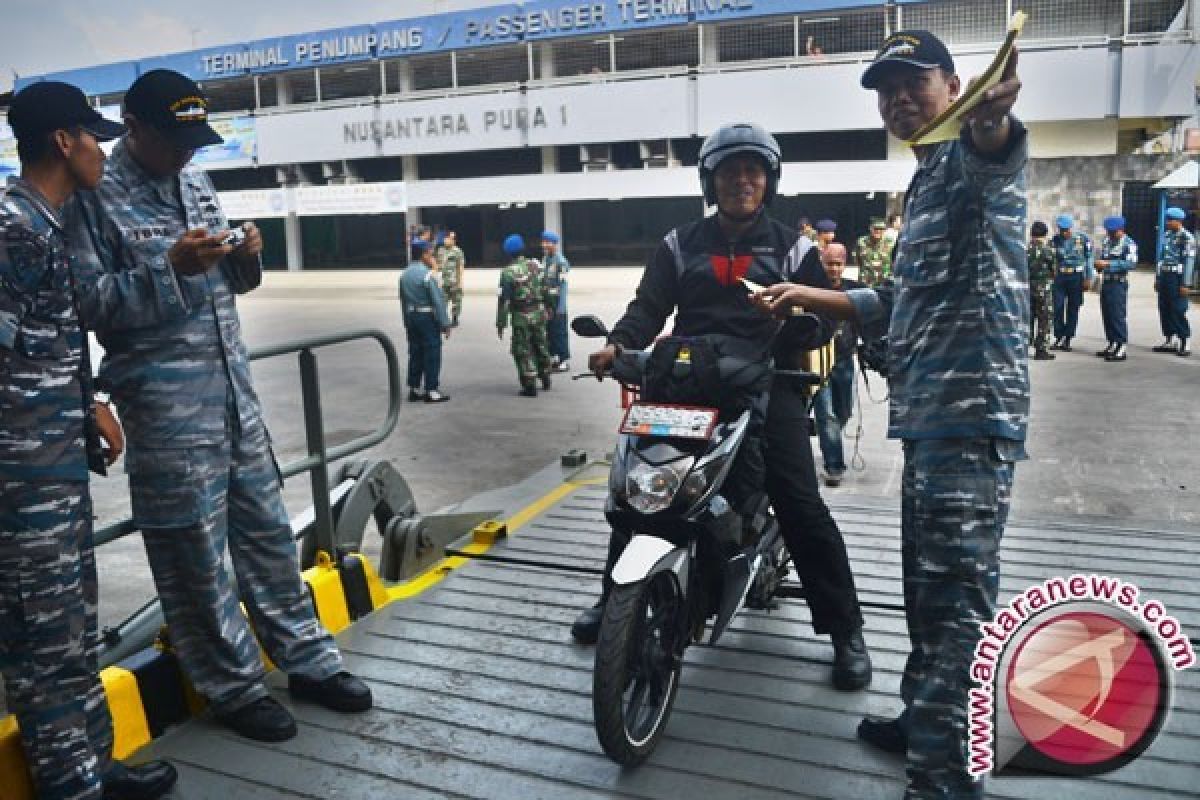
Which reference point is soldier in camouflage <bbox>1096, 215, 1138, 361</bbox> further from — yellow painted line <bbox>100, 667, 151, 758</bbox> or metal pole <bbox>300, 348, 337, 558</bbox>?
yellow painted line <bbox>100, 667, 151, 758</bbox>

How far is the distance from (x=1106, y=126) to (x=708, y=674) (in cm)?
2655

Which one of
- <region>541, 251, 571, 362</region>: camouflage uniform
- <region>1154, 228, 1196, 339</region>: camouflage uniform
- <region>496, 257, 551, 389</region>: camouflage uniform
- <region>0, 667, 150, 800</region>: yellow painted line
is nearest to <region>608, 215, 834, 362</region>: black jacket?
<region>0, 667, 150, 800</region>: yellow painted line

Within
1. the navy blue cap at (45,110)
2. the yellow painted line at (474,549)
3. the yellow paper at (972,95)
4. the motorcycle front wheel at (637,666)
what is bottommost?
the yellow painted line at (474,549)

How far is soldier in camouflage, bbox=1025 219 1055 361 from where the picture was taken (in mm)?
12062

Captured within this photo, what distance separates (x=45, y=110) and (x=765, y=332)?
88.3 inches

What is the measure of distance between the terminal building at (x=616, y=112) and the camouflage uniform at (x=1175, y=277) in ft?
33.0

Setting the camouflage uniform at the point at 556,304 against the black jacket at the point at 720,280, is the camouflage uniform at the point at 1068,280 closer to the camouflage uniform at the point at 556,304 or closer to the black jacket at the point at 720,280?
the camouflage uniform at the point at 556,304

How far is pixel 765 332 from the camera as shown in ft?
11.4

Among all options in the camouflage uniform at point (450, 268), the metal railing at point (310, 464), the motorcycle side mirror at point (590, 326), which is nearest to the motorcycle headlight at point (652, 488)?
the motorcycle side mirror at point (590, 326)

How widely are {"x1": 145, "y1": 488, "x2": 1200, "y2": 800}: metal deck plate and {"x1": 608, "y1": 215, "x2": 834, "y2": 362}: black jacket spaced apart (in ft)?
3.72

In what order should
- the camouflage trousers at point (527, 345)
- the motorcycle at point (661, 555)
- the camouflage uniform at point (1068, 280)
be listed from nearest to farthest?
the motorcycle at point (661, 555)
the camouflage trousers at point (527, 345)
the camouflage uniform at point (1068, 280)

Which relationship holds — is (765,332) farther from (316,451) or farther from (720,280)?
(316,451)

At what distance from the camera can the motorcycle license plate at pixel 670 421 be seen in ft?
9.97

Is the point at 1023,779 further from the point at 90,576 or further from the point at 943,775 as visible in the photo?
the point at 90,576
